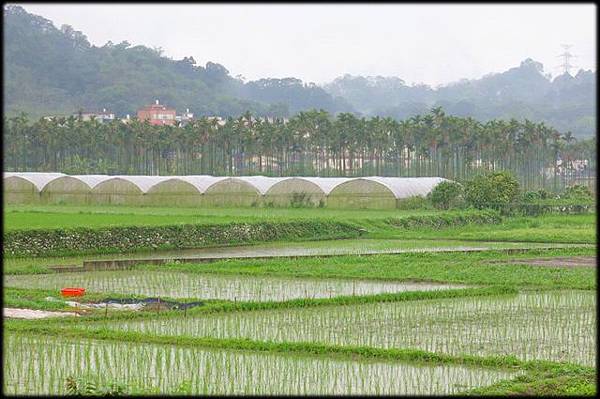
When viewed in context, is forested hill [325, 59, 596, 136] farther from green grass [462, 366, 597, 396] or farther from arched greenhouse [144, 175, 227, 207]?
green grass [462, 366, 597, 396]

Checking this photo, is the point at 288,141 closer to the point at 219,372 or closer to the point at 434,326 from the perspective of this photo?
the point at 434,326

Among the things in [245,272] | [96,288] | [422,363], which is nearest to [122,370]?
[422,363]

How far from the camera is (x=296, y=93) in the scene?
478 feet

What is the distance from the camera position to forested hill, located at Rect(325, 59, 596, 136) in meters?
118

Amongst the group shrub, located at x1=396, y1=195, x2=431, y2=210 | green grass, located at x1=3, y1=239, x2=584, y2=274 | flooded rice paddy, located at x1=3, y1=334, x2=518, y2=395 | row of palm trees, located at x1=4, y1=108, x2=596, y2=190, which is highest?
row of palm trees, located at x1=4, y1=108, x2=596, y2=190

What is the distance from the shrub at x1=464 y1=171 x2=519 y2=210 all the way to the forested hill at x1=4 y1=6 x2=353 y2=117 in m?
62.0

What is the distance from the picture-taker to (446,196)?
3869cm

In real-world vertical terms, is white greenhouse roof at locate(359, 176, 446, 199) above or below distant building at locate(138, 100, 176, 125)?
below

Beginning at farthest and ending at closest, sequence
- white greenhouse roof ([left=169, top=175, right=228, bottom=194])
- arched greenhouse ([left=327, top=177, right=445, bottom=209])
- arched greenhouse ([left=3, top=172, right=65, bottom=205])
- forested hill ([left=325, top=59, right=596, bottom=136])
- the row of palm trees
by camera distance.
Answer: forested hill ([left=325, top=59, right=596, bottom=136]) < the row of palm trees < arched greenhouse ([left=3, top=172, right=65, bottom=205]) < white greenhouse roof ([left=169, top=175, right=228, bottom=194]) < arched greenhouse ([left=327, top=177, right=445, bottom=209])

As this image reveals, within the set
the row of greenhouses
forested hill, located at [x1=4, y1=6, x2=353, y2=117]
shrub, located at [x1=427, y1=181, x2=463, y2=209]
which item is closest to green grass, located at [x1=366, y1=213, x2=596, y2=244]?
shrub, located at [x1=427, y1=181, x2=463, y2=209]

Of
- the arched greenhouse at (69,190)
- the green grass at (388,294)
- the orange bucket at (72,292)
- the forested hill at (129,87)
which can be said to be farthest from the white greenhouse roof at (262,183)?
the forested hill at (129,87)

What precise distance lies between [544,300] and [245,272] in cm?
616

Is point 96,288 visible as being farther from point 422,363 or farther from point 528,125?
point 528,125

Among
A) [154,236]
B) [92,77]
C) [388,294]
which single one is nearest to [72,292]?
[388,294]
